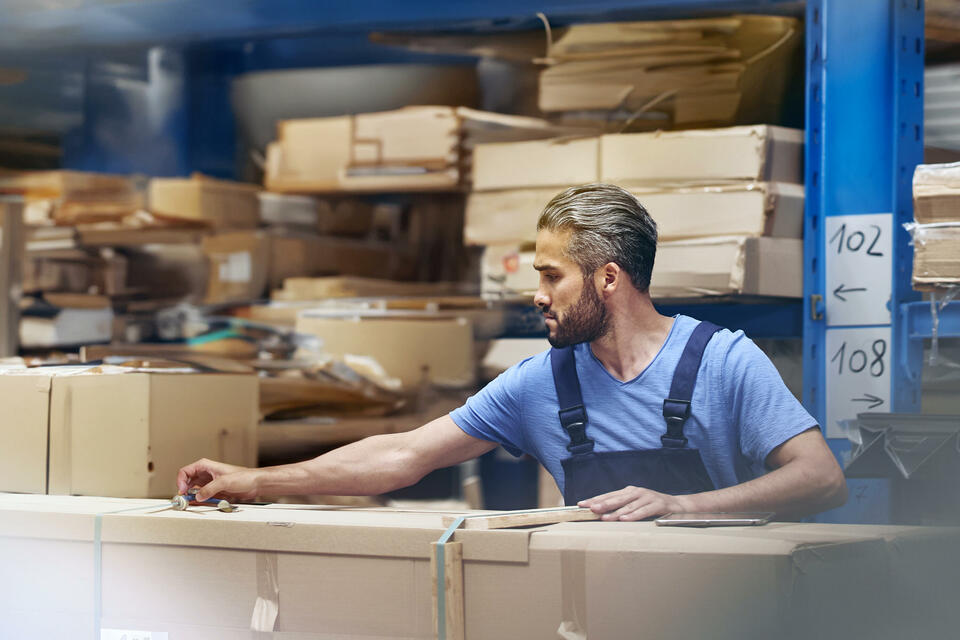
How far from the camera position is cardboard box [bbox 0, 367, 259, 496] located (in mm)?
A: 2080

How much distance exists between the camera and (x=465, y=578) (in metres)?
1.49

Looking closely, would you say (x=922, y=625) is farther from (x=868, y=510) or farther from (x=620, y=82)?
(x=620, y=82)

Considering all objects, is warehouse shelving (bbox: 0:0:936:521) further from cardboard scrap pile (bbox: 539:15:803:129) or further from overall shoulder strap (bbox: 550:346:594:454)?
overall shoulder strap (bbox: 550:346:594:454)

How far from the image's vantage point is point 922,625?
4.75 feet

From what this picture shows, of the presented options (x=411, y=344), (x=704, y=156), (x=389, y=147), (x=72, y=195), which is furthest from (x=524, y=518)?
(x=72, y=195)

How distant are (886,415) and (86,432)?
64.4 inches

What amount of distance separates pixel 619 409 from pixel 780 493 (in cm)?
34

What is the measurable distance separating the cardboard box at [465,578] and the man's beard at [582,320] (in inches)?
17.5

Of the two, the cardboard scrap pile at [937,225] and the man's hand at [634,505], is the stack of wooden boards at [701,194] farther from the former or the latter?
the man's hand at [634,505]

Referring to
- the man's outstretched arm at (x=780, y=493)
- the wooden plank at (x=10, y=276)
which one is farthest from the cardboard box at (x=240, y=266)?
the man's outstretched arm at (x=780, y=493)

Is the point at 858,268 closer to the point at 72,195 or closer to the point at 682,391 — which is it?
the point at 682,391

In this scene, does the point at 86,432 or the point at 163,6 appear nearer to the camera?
the point at 86,432

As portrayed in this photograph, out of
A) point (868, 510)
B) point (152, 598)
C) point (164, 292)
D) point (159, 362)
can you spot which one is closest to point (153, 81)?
point (164, 292)

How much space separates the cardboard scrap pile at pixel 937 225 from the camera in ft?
6.07
